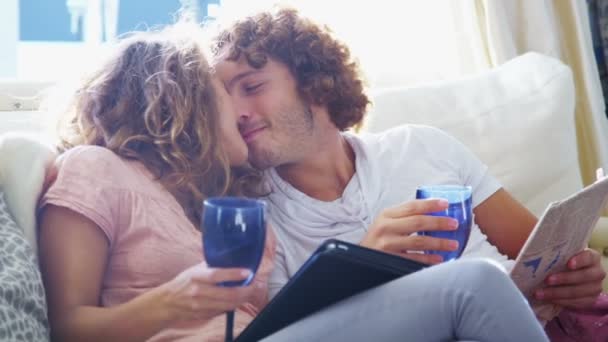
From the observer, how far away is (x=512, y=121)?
2.23 m

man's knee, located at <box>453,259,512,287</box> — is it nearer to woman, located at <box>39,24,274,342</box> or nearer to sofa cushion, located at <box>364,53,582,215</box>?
woman, located at <box>39,24,274,342</box>

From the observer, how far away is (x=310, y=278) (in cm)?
110

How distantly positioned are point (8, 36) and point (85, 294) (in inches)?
88.8

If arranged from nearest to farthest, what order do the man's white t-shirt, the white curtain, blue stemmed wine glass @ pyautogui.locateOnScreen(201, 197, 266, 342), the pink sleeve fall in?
blue stemmed wine glass @ pyautogui.locateOnScreen(201, 197, 266, 342) → the pink sleeve → the man's white t-shirt → the white curtain

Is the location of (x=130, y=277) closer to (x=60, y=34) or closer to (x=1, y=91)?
(x=1, y=91)

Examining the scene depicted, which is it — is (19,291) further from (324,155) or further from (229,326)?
(324,155)

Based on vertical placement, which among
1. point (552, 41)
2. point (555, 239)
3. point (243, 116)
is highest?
point (552, 41)

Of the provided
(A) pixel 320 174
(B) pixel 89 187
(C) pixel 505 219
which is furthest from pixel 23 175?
(C) pixel 505 219

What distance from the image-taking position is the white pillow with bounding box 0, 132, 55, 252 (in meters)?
1.33

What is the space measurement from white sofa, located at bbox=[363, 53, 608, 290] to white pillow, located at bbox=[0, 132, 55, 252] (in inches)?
37.2

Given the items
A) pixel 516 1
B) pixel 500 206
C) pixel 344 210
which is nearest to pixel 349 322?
pixel 344 210

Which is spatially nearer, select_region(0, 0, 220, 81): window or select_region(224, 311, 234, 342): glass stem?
select_region(224, 311, 234, 342): glass stem

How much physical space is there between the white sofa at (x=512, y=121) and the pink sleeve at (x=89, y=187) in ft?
2.91

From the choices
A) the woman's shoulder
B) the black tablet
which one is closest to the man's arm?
the black tablet
